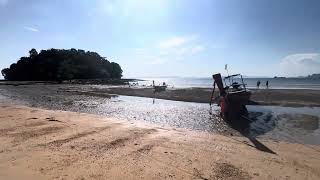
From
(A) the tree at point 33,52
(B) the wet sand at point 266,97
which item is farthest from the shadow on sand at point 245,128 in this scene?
(A) the tree at point 33,52

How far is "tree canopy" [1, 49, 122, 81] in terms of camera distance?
11244 cm

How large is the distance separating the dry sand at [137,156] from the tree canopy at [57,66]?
9862 centimetres

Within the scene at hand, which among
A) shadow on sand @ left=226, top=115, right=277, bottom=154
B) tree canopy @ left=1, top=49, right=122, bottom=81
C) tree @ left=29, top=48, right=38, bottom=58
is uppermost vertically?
tree @ left=29, top=48, right=38, bottom=58

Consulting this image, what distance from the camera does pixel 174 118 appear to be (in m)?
21.1

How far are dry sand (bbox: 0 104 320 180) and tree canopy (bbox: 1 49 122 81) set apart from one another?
98625 millimetres

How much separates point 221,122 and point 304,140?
5.99 m

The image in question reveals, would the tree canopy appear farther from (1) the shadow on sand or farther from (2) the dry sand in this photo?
(2) the dry sand

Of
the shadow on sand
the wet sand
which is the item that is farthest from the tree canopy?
the shadow on sand

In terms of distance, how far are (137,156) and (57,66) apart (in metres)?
110

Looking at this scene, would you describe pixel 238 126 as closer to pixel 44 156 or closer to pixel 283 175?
pixel 283 175

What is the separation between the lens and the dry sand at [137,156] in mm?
8523

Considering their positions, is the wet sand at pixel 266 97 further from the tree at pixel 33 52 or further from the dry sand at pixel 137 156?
the tree at pixel 33 52

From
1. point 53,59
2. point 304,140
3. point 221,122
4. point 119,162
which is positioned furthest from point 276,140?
point 53,59

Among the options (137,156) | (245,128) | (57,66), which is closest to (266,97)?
(245,128)
